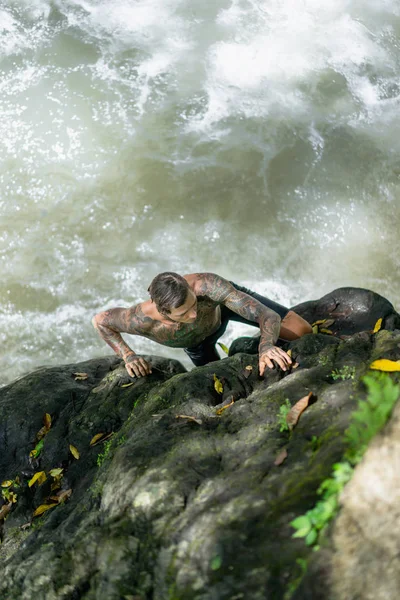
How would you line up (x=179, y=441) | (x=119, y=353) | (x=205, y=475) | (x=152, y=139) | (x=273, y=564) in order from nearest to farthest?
(x=273, y=564), (x=205, y=475), (x=179, y=441), (x=119, y=353), (x=152, y=139)

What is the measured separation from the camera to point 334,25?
34.6 feet

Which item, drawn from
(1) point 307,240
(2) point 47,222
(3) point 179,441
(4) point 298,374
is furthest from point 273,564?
(2) point 47,222

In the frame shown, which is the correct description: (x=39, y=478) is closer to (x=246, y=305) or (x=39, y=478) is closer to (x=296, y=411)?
(x=246, y=305)

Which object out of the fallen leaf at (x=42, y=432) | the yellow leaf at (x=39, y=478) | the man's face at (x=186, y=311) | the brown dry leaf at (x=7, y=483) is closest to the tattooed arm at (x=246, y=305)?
the man's face at (x=186, y=311)

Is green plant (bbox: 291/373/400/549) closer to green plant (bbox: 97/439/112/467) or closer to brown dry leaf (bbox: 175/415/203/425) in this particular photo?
brown dry leaf (bbox: 175/415/203/425)

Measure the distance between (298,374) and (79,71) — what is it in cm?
774

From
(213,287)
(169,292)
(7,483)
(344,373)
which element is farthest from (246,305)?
(7,483)

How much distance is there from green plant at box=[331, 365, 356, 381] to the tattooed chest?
1396 millimetres

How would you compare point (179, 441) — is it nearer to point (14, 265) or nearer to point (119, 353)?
point (119, 353)

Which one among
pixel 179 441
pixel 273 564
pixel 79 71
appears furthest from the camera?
pixel 79 71

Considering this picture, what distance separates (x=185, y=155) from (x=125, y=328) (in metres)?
4.71

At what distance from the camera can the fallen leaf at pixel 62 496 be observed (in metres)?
3.99

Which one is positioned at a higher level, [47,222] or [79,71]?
[79,71]

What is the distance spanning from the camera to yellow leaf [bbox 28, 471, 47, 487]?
14.1 feet
